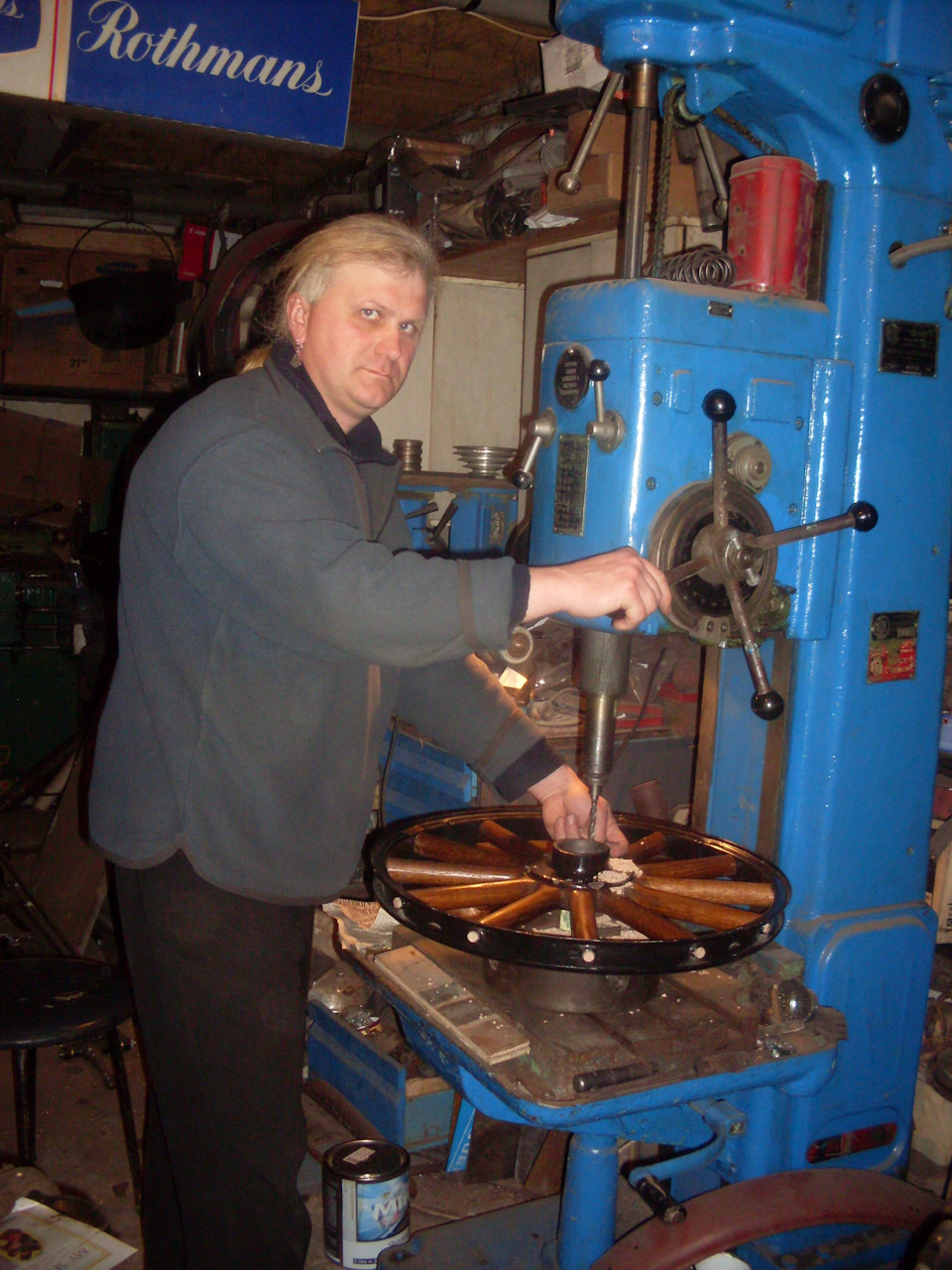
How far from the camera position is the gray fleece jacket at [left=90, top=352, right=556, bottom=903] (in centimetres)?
108

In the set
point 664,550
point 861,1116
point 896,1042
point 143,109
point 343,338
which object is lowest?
point 861,1116

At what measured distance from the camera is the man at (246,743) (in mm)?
1212

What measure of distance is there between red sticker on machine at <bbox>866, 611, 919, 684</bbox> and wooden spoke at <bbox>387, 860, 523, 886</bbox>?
0.57m

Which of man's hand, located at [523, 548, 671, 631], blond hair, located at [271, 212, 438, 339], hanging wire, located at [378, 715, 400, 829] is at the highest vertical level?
blond hair, located at [271, 212, 438, 339]

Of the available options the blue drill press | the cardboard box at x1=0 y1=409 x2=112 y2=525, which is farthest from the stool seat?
the cardboard box at x1=0 y1=409 x2=112 y2=525

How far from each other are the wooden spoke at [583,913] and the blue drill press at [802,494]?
6.1 inches

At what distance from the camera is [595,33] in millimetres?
1283

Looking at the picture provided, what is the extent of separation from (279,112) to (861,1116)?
2.19 meters

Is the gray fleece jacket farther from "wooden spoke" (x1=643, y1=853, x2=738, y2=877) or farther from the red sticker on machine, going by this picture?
the red sticker on machine

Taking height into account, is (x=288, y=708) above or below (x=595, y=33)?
below

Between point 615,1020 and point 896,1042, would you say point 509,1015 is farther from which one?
point 896,1042

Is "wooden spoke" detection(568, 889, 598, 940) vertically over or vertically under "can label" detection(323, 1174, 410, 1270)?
over

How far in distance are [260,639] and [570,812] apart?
1.77 feet

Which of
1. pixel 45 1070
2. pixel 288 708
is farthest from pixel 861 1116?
pixel 45 1070
